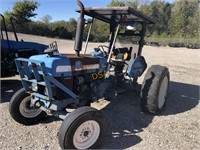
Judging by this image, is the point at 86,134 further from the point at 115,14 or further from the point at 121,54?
the point at 115,14

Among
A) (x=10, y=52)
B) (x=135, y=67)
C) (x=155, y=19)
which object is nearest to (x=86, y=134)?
(x=135, y=67)

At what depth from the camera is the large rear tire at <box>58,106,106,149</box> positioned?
325cm

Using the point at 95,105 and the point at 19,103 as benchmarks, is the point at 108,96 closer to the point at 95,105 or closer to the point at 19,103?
the point at 95,105

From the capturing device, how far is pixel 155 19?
43.0 meters

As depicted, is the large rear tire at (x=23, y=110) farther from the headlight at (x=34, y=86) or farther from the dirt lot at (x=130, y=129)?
the headlight at (x=34, y=86)

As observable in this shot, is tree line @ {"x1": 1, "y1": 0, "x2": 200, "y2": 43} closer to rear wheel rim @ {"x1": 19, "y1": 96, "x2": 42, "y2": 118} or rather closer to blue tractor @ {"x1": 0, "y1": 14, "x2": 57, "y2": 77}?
blue tractor @ {"x1": 0, "y1": 14, "x2": 57, "y2": 77}

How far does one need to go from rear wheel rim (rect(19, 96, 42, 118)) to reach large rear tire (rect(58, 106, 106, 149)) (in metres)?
1.28

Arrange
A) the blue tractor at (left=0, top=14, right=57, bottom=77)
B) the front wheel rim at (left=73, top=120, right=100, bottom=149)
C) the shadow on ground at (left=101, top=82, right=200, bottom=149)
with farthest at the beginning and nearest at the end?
the blue tractor at (left=0, top=14, right=57, bottom=77)
the shadow on ground at (left=101, top=82, right=200, bottom=149)
the front wheel rim at (left=73, top=120, right=100, bottom=149)

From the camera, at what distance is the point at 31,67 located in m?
3.69

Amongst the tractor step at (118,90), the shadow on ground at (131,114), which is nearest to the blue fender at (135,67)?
the tractor step at (118,90)

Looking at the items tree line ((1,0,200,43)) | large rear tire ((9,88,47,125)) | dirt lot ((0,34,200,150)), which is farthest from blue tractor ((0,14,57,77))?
tree line ((1,0,200,43))

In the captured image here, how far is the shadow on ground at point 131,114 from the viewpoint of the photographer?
3900 mm

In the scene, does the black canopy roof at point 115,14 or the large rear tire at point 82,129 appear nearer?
the large rear tire at point 82,129

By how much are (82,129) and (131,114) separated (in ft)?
6.03
